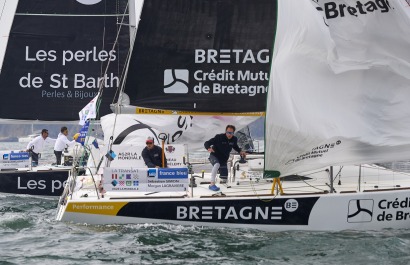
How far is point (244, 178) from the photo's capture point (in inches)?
566

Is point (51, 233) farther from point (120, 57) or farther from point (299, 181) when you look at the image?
point (120, 57)

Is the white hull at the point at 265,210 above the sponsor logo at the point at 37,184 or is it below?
below

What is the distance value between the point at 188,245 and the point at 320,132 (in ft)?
8.66

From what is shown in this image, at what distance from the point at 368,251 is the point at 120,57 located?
11101 millimetres

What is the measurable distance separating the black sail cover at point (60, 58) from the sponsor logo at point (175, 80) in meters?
6.42

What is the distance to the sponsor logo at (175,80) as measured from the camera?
14289mm

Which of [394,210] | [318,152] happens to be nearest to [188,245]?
[318,152]

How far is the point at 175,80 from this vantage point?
46.9 feet

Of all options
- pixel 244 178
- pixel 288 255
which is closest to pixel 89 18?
pixel 244 178

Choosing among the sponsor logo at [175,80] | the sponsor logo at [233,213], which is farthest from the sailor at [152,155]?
the sponsor logo at [233,213]

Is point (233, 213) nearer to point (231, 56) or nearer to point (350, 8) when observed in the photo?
point (231, 56)

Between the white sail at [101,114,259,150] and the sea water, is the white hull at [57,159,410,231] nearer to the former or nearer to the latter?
the sea water

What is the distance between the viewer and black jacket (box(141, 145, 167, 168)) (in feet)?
46.9

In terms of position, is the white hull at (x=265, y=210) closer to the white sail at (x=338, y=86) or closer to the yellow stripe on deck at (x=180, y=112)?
the white sail at (x=338, y=86)
